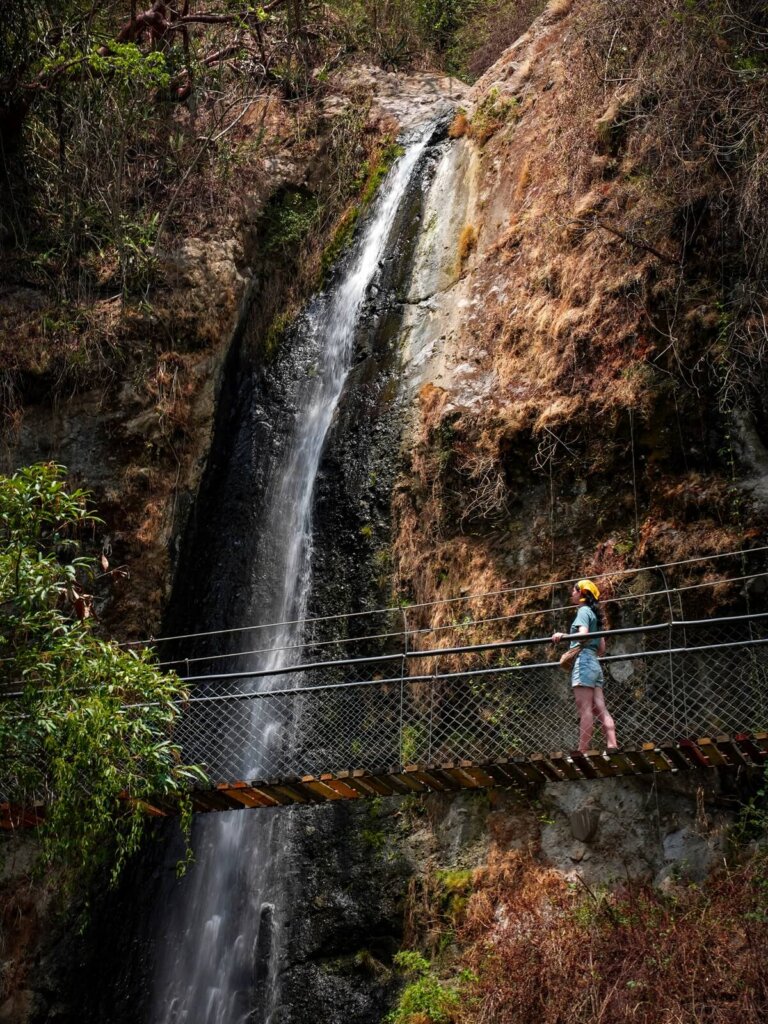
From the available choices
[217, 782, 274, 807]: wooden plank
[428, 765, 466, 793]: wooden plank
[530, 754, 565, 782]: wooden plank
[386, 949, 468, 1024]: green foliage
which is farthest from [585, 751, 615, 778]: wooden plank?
[217, 782, 274, 807]: wooden plank

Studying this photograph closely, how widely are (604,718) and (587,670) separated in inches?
15.1

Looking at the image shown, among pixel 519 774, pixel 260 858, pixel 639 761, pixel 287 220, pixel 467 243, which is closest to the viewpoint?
pixel 639 761

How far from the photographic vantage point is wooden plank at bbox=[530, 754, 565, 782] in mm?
8637

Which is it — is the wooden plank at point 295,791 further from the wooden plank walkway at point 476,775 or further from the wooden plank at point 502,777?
the wooden plank at point 502,777

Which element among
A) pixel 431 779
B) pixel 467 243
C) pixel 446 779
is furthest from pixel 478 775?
pixel 467 243

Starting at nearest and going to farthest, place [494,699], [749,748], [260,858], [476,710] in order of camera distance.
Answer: [749,748], [494,699], [476,710], [260,858]

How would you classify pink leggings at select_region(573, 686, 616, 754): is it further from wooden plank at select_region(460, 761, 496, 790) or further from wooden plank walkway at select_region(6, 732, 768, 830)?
wooden plank at select_region(460, 761, 496, 790)

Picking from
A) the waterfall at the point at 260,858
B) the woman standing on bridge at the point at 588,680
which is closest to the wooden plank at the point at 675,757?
the woman standing on bridge at the point at 588,680

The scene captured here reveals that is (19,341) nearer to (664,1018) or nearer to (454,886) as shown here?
(454,886)

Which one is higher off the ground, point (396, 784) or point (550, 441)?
point (550, 441)

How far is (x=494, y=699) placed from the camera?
34.0ft

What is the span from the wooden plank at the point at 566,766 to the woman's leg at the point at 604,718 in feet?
1.09

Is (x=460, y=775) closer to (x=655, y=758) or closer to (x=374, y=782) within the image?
(x=374, y=782)

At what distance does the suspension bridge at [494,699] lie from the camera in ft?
29.3
